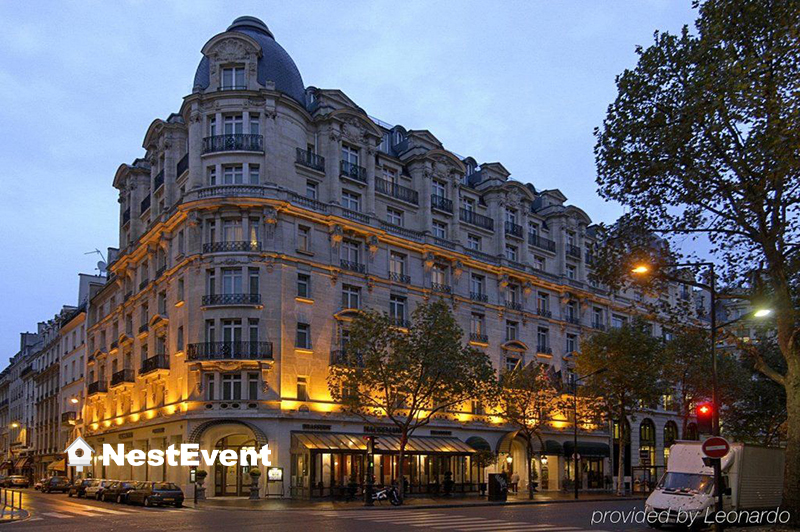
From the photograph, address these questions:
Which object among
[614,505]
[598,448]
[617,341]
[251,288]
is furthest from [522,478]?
[251,288]

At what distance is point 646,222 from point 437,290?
31.5m

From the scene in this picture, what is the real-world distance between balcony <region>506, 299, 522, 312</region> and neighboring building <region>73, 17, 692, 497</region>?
0.39 feet

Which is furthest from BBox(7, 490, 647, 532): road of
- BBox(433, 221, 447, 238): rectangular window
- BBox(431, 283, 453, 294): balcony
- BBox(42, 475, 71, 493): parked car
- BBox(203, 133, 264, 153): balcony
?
BBox(42, 475, 71, 493): parked car

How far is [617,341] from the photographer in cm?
5366

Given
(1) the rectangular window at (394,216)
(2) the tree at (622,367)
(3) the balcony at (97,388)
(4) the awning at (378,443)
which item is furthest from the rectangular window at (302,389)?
(3) the balcony at (97,388)

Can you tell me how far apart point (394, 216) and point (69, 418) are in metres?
38.7

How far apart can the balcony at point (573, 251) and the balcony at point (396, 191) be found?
60.6ft

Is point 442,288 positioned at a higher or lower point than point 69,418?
higher

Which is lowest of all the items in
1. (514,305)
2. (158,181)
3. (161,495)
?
(161,495)

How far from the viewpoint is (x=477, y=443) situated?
56.3 m

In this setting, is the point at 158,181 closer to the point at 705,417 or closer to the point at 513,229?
the point at 513,229

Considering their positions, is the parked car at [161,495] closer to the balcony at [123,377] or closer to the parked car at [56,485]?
the balcony at [123,377]

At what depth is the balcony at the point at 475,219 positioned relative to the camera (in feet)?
199

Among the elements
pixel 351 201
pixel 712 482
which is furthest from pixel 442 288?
pixel 712 482
